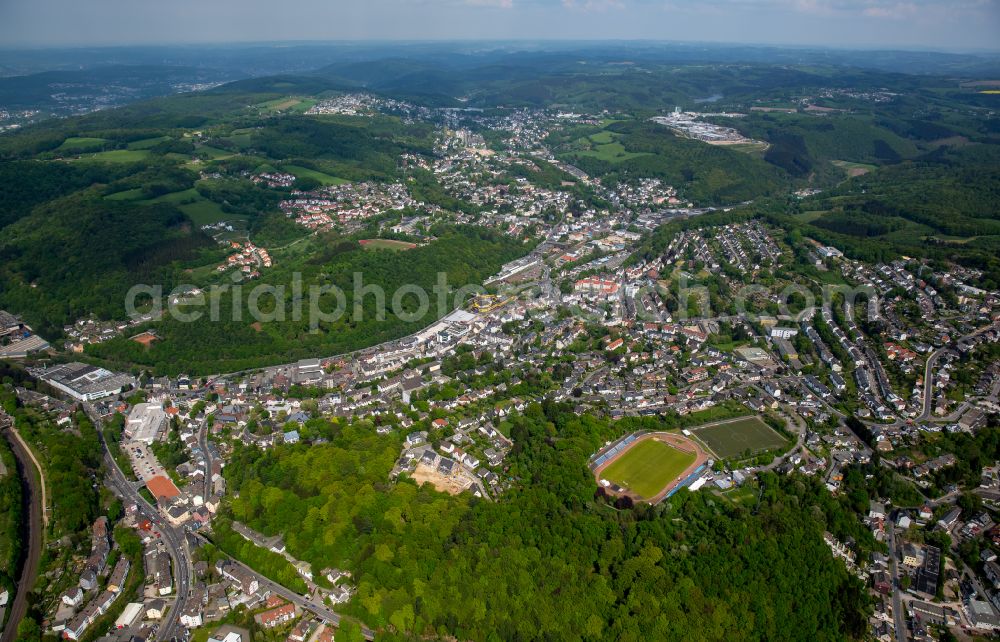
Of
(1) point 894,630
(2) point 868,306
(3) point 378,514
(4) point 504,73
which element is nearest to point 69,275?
(3) point 378,514

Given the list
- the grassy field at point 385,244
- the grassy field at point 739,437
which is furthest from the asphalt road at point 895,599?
the grassy field at point 385,244

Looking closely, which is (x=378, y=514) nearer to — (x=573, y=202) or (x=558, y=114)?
(x=573, y=202)

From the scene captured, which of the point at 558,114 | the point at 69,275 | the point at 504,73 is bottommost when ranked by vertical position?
the point at 69,275

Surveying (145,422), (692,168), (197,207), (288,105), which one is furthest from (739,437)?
(288,105)

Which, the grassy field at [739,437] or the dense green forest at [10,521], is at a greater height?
the grassy field at [739,437]

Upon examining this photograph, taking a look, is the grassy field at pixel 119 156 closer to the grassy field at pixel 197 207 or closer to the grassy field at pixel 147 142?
the grassy field at pixel 147 142

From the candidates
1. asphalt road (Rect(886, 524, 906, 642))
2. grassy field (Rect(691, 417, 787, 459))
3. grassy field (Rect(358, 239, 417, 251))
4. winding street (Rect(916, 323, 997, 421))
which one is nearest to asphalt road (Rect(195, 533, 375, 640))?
asphalt road (Rect(886, 524, 906, 642))

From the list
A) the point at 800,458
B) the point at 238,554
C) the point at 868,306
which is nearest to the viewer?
the point at 238,554
